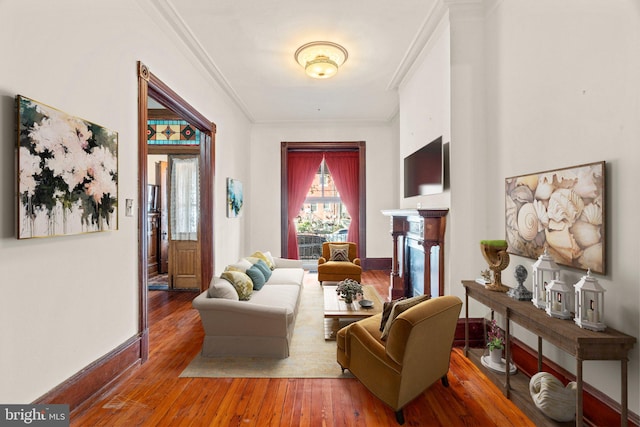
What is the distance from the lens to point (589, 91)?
77.5 inches

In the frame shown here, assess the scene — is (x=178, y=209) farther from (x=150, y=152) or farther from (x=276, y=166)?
(x=276, y=166)

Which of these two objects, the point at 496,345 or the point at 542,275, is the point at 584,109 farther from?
the point at 496,345

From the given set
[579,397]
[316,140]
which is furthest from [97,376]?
[316,140]

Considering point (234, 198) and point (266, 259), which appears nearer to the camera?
point (266, 259)

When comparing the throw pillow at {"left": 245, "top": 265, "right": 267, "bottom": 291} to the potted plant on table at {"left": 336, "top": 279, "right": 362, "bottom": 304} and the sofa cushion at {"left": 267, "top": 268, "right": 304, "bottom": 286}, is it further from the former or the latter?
the potted plant on table at {"left": 336, "top": 279, "right": 362, "bottom": 304}

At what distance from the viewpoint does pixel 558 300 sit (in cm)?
202

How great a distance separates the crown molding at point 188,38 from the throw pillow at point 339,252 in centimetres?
338

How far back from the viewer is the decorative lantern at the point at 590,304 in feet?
5.72

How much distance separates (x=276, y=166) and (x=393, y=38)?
4.19 meters

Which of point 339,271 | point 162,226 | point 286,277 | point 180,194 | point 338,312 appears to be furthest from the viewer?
point 162,226

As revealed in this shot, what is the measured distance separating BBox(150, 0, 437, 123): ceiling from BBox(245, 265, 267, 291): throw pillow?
2.90 metres

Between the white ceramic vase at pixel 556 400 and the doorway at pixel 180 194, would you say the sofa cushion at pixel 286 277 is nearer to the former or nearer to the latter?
the doorway at pixel 180 194

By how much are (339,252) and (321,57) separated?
3357 mm
